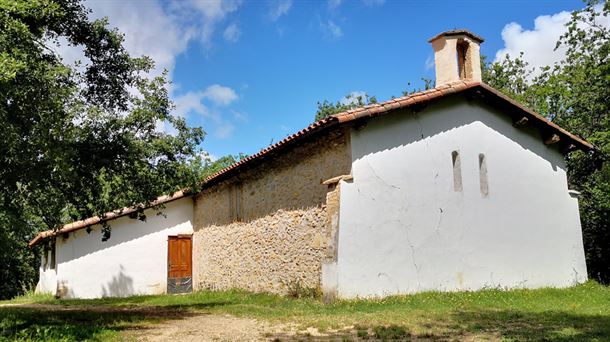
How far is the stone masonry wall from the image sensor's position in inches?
489

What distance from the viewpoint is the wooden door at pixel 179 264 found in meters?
20.3

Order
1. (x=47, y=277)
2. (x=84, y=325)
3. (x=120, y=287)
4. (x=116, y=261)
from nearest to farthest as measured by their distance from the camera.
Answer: (x=84, y=325) → (x=120, y=287) → (x=116, y=261) → (x=47, y=277)

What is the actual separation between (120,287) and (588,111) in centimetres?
2060

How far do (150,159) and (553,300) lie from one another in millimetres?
9574

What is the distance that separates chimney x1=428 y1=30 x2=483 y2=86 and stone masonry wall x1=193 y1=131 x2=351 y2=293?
14.9 ft

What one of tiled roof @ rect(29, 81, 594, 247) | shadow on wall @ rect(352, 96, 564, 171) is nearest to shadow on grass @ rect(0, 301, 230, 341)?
tiled roof @ rect(29, 81, 594, 247)

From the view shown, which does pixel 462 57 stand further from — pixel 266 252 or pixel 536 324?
pixel 536 324

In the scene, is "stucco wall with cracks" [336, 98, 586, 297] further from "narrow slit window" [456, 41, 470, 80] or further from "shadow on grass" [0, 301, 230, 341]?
"shadow on grass" [0, 301, 230, 341]

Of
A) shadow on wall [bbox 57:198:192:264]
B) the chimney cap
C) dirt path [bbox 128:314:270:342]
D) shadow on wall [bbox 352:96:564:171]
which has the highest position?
the chimney cap

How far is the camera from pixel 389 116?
488 inches

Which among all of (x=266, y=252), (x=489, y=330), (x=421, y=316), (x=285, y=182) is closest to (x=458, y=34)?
(x=285, y=182)

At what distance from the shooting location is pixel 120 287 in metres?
19.5

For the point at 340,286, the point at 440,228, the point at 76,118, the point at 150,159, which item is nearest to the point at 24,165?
the point at 76,118

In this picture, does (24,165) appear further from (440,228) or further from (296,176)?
(440,228)
